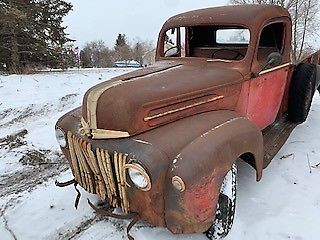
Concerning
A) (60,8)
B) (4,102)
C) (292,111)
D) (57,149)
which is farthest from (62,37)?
(292,111)

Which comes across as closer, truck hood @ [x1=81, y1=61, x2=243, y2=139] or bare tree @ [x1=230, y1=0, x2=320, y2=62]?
truck hood @ [x1=81, y1=61, x2=243, y2=139]

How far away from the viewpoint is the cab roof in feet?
12.8

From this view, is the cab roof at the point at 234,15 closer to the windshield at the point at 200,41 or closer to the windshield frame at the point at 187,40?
the windshield frame at the point at 187,40

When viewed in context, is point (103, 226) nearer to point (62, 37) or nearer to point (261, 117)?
point (261, 117)

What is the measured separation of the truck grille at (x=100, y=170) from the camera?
2.65 meters

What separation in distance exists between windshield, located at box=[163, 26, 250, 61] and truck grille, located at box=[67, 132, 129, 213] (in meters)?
2.07

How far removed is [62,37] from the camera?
17438 millimetres

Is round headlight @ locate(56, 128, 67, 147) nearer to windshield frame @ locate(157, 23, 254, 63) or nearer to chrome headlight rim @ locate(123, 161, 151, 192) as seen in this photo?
chrome headlight rim @ locate(123, 161, 151, 192)

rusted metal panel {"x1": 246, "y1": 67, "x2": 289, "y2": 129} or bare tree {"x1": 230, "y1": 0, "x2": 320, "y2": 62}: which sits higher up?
bare tree {"x1": 230, "y1": 0, "x2": 320, "y2": 62}

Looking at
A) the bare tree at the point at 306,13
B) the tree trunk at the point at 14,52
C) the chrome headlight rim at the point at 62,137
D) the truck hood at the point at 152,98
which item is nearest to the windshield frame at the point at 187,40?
the truck hood at the point at 152,98

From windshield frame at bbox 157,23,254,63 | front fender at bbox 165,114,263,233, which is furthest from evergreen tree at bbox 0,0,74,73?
front fender at bbox 165,114,263,233

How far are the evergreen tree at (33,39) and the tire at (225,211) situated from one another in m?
12.9

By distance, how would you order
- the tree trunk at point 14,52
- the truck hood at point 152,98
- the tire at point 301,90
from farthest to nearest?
the tree trunk at point 14,52 < the tire at point 301,90 < the truck hood at point 152,98

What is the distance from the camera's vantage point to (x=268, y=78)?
4.11 meters
